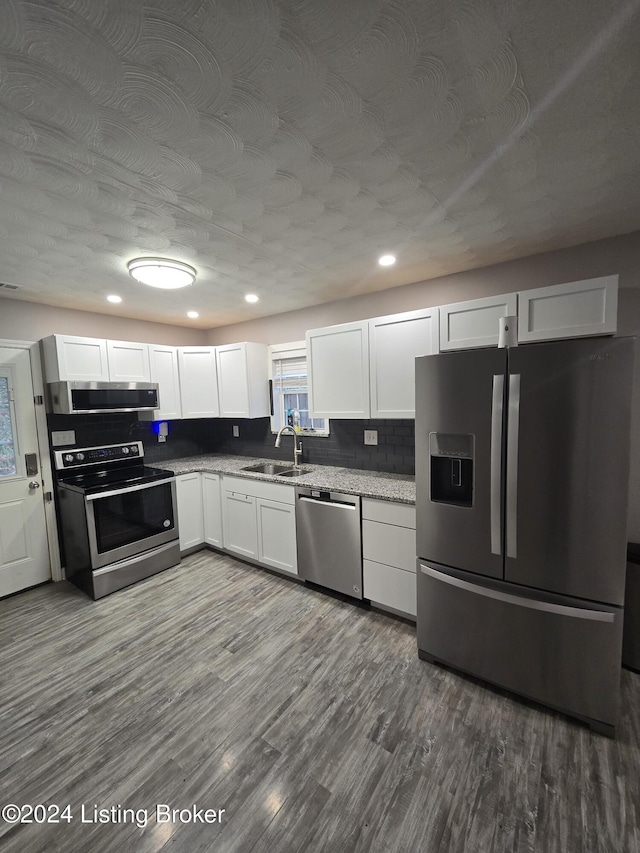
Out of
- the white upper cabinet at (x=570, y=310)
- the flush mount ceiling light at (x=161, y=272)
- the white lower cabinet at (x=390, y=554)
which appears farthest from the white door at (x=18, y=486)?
the white upper cabinet at (x=570, y=310)

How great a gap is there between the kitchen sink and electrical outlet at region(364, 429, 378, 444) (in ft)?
3.09

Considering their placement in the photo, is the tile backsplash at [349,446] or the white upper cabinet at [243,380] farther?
the white upper cabinet at [243,380]

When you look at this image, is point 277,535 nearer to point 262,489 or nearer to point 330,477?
point 262,489

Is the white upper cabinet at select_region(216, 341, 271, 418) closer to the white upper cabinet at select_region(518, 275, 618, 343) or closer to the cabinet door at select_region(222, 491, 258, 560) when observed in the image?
the cabinet door at select_region(222, 491, 258, 560)

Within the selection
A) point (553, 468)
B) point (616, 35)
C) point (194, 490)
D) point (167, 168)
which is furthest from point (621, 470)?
point (194, 490)

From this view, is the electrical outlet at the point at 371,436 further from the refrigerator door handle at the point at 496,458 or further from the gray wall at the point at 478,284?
the refrigerator door handle at the point at 496,458

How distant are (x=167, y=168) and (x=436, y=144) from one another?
3.57 feet

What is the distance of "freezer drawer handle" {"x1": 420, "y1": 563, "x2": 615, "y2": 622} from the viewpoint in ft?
5.21

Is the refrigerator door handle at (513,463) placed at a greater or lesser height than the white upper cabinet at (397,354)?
lesser

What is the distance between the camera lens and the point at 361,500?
2.54m

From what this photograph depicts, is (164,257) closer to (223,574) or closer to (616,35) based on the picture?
(616,35)

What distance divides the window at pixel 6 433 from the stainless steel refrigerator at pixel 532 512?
341cm

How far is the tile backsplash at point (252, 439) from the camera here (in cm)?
305

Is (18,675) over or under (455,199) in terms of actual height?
under
